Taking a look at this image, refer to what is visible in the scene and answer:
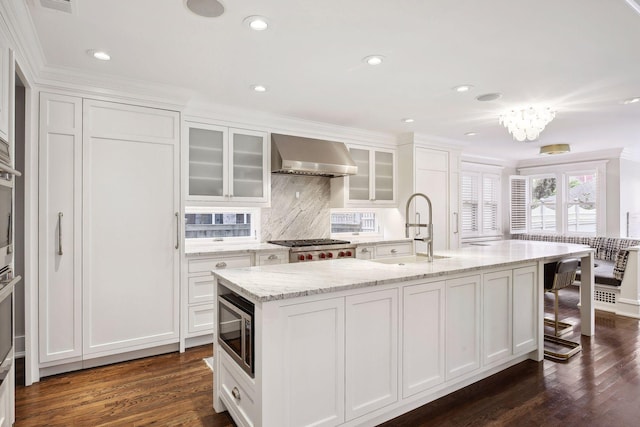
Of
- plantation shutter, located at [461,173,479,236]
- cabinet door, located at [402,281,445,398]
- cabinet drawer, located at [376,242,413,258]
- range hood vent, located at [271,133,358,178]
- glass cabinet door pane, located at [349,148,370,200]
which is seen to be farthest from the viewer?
plantation shutter, located at [461,173,479,236]

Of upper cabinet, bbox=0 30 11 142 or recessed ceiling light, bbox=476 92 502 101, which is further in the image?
recessed ceiling light, bbox=476 92 502 101

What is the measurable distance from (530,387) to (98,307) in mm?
3438

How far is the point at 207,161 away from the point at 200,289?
1.31 m

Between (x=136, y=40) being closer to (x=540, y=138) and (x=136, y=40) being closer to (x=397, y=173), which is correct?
(x=397, y=173)

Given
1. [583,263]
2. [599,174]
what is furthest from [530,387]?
[599,174]

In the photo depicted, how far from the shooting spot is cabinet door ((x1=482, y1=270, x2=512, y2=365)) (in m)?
2.67

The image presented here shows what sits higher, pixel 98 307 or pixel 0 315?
pixel 0 315

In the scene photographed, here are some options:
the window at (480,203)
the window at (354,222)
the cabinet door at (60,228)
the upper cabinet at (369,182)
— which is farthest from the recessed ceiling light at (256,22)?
the window at (480,203)

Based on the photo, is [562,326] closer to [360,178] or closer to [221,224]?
A: [360,178]

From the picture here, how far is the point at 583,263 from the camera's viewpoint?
3.84 metres

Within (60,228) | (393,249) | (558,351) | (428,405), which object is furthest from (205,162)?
(558,351)

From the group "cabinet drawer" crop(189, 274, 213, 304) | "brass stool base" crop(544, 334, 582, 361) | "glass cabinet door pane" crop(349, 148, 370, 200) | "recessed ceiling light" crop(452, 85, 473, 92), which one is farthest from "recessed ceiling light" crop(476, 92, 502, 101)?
"cabinet drawer" crop(189, 274, 213, 304)

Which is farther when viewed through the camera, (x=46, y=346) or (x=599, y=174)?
(x=599, y=174)

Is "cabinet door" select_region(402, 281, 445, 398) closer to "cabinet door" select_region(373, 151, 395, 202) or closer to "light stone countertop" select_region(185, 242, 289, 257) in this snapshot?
"light stone countertop" select_region(185, 242, 289, 257)
